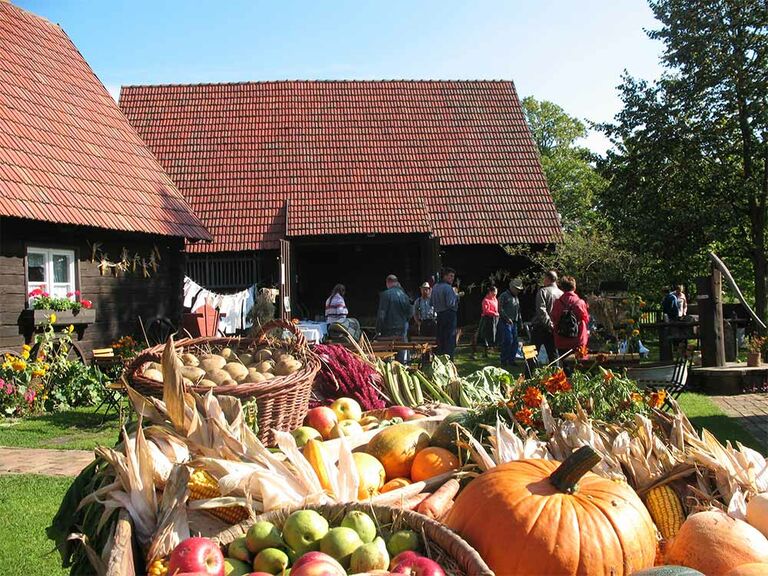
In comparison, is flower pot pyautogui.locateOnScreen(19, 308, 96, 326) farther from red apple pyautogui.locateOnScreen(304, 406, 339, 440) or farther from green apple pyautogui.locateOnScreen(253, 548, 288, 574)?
green apple pyautogui.locateOnScreen(253, 548, 288, 574)

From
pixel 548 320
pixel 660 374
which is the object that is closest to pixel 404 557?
A: pixel 660 374

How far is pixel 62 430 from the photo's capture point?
9062 millimetres

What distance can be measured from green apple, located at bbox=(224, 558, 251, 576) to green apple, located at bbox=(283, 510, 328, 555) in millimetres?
138

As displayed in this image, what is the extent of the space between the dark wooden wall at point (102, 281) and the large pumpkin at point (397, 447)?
31.0 feet

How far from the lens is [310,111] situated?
22734mm

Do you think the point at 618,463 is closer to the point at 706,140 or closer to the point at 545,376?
the point at 545,376

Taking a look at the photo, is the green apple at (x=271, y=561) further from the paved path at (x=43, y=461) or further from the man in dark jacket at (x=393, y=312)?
the man in dark jacket at (x=393, y=312)

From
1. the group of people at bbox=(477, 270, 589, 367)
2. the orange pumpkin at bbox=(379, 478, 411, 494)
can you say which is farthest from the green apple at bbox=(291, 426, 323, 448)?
the group of people at bbox=(477, 270, 589, 367)

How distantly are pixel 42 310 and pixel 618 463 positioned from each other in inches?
413

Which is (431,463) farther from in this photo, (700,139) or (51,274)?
(700,139)

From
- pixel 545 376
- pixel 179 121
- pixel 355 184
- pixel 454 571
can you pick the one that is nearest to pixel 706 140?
pixel 355 184

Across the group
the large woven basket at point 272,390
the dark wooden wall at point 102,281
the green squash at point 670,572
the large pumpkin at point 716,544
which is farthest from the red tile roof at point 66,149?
the green squash at point 670,572

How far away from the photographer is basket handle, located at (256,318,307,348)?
4336 mm

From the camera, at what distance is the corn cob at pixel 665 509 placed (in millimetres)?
2773
